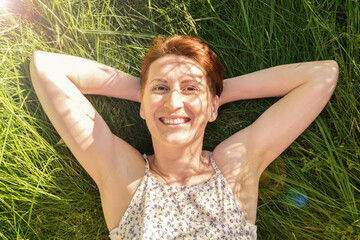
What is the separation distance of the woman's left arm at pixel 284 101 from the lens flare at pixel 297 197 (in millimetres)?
520

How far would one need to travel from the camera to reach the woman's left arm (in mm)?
2520

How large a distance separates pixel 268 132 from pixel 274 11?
3.45 feet

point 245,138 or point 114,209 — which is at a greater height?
point 245,138

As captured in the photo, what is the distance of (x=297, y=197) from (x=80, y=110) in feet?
6.35

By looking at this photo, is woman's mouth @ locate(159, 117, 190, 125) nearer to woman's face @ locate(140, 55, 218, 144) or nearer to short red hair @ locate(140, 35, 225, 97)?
woman's face @ locate(140, 55, 218, 144)

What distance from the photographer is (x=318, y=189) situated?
2900 mm

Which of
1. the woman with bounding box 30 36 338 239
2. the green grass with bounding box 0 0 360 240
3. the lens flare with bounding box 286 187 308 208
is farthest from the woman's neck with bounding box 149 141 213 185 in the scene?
the lens flare with bounding box 286 187 308 208

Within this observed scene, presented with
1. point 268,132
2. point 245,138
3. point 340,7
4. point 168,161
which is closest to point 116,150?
point 168,161

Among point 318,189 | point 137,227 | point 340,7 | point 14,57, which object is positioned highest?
point 340,7

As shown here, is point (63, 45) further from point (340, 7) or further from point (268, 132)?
point (340, 7)

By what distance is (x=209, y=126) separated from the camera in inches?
121

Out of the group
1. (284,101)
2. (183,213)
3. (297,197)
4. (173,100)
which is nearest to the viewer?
(173,100)

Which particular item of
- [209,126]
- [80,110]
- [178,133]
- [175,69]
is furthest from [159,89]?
[209,126]

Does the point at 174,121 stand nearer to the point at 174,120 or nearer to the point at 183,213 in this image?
the point at 174,120
